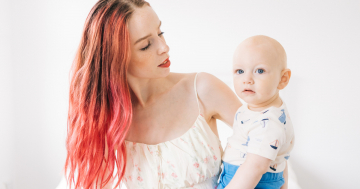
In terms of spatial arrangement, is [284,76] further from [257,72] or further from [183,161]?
[183,161]

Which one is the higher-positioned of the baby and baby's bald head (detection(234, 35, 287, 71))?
baby's bald head (detection(234, 35, 287, 71))

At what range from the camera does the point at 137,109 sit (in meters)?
1.36

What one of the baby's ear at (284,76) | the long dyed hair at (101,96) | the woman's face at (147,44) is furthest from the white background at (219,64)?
the baby's ear at (284,76)

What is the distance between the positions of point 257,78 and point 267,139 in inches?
7.2

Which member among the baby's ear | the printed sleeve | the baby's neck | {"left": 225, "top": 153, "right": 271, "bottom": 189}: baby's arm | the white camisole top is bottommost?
the white camisole top

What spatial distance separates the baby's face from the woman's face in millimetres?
327

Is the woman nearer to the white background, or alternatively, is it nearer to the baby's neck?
the baby's neck

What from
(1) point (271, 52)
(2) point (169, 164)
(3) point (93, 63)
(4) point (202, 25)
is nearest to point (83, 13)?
(4) point (202, 25)

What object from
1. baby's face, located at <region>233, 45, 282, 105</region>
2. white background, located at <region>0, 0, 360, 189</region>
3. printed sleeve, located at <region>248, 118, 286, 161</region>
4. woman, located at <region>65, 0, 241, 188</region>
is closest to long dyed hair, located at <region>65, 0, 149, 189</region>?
woman, located at <region>65, 0, 241, 188</region>

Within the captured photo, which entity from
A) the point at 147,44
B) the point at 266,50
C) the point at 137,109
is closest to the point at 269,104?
the point at 266,50

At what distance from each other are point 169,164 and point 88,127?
37 cm

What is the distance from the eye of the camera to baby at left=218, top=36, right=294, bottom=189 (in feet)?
2.84

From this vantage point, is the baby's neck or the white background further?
the white background

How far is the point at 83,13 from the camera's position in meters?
2.45
